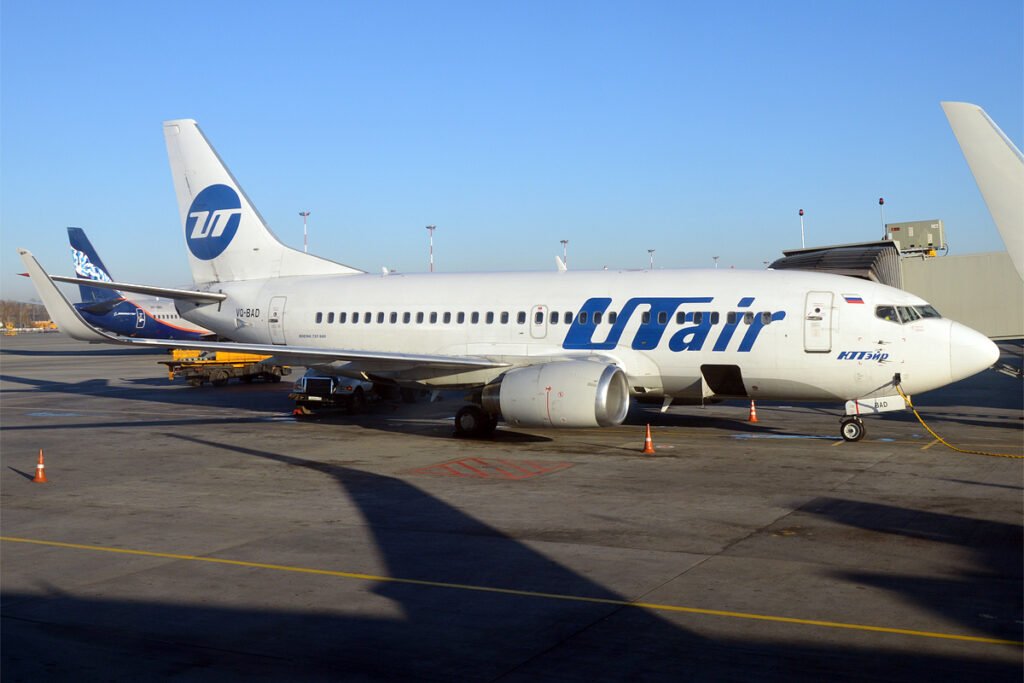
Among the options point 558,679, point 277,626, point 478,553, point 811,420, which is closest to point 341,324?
point 811,420

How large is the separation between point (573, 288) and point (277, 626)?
15.7m

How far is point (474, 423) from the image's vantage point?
22984mm

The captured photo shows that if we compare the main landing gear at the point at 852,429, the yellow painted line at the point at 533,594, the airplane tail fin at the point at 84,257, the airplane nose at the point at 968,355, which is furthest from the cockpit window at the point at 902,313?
the airplane tail fin at the point at 84,257

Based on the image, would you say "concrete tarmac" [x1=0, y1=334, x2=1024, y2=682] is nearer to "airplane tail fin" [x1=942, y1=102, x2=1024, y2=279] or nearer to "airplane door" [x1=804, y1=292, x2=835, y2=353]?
"airplane door" [x1=804, y1=292, x2=835, y2=353]

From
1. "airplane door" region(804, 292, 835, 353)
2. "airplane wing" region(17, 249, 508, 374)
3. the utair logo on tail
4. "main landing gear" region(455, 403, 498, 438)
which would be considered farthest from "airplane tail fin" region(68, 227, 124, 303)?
"airplane door" region(804, 292, 835, 353)

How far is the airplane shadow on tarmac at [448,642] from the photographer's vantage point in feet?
25.6

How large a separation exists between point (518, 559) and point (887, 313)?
1252 centimetres

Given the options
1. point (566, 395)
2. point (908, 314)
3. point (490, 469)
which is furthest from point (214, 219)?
point (908, 314)

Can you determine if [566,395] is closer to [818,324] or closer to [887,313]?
[818,324]

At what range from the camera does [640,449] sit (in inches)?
815

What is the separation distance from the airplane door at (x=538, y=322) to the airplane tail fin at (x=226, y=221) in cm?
772

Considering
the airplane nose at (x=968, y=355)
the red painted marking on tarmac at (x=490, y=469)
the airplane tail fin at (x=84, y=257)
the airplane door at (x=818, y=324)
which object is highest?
the airplane tail fin at (x=84, y=257)

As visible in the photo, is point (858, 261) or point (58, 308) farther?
point (858, 261)

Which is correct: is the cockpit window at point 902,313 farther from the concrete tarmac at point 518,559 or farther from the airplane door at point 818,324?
the concrete tarmac at point 518,559
